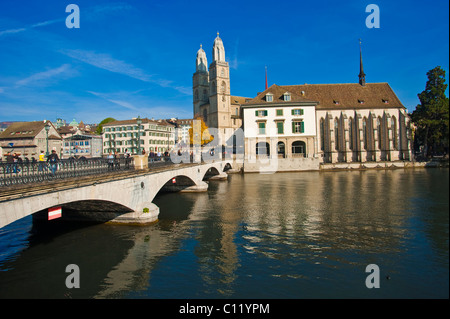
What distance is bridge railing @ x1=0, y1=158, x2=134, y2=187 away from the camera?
10711mm

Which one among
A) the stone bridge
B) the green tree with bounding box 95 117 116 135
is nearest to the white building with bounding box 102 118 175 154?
the green tree with bounding box 95 117 116 135

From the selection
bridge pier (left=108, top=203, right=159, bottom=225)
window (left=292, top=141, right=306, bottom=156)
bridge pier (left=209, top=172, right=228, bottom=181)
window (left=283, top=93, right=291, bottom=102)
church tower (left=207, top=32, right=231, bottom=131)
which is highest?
church tower (left=207, top=32, right=231, bottom=131)

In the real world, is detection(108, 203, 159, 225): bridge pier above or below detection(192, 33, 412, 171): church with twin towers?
below

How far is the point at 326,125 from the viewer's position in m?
61.5

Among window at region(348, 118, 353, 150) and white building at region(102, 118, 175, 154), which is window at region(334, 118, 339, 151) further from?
white building at region(102, 118, 175, 154)

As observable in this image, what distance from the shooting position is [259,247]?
44.8ft

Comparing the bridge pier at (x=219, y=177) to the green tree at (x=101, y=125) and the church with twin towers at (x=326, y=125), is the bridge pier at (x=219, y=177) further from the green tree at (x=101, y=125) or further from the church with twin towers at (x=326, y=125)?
the green tree at (x=101, y=125)

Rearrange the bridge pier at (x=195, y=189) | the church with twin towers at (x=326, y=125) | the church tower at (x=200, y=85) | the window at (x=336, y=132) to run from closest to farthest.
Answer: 1. the bridge pier at (x=195, y=189)
2. the church with twin towers at (x=326, y=125)
3. the window at (x=336, y=132)
4. the church tower at (x=200, y=85)

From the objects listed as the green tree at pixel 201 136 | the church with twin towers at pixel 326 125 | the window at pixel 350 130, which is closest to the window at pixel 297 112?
the church with twin towers at pixel 326 125

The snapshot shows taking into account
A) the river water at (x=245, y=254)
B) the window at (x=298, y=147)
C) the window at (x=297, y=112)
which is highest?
the window at (x=297, y=112)

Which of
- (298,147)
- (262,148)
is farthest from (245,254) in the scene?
(298,147)

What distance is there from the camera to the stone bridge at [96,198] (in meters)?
9.73

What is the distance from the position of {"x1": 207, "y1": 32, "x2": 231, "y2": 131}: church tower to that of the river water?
65.5 m

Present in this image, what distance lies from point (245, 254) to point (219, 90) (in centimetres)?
7604
